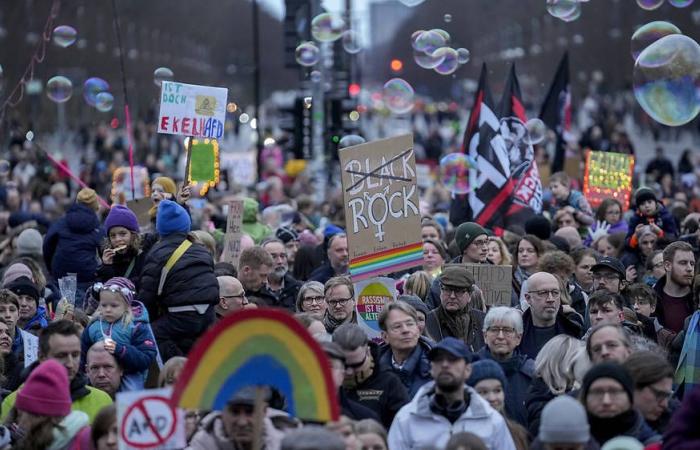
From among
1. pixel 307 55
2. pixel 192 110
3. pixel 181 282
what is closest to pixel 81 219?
pixel 192 110

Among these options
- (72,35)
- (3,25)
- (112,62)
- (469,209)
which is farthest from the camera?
(112,62)

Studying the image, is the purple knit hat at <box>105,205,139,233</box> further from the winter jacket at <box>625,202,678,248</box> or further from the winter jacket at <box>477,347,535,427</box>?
the winter jacket at <box>625,202,678,248</box>

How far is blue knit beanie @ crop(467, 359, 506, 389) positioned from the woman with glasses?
79.3 inches

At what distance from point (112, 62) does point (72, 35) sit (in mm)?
42900

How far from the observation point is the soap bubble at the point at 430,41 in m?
16.5

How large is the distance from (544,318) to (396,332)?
1299 mm

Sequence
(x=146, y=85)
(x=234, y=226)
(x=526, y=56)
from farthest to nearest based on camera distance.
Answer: (x=526, y=56) < (x=146, y=85) < (x=234, y=226)

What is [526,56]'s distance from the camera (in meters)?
78.6

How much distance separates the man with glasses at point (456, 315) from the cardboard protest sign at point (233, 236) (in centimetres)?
369

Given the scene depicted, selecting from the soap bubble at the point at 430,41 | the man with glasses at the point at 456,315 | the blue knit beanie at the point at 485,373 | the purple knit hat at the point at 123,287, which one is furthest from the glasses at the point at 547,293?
the soap bubble at the point at 430,41

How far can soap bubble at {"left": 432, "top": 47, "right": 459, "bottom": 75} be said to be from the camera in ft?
54.7

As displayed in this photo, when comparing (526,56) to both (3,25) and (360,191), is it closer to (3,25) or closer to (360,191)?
(3,25)

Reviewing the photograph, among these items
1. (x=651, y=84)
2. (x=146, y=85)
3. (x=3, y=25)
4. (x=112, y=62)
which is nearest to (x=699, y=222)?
(x=651, y=84)

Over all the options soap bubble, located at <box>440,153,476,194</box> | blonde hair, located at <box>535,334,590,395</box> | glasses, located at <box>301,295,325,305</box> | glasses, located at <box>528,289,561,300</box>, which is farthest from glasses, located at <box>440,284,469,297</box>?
soap bubble, located at <box>440,153,476,194</box>
